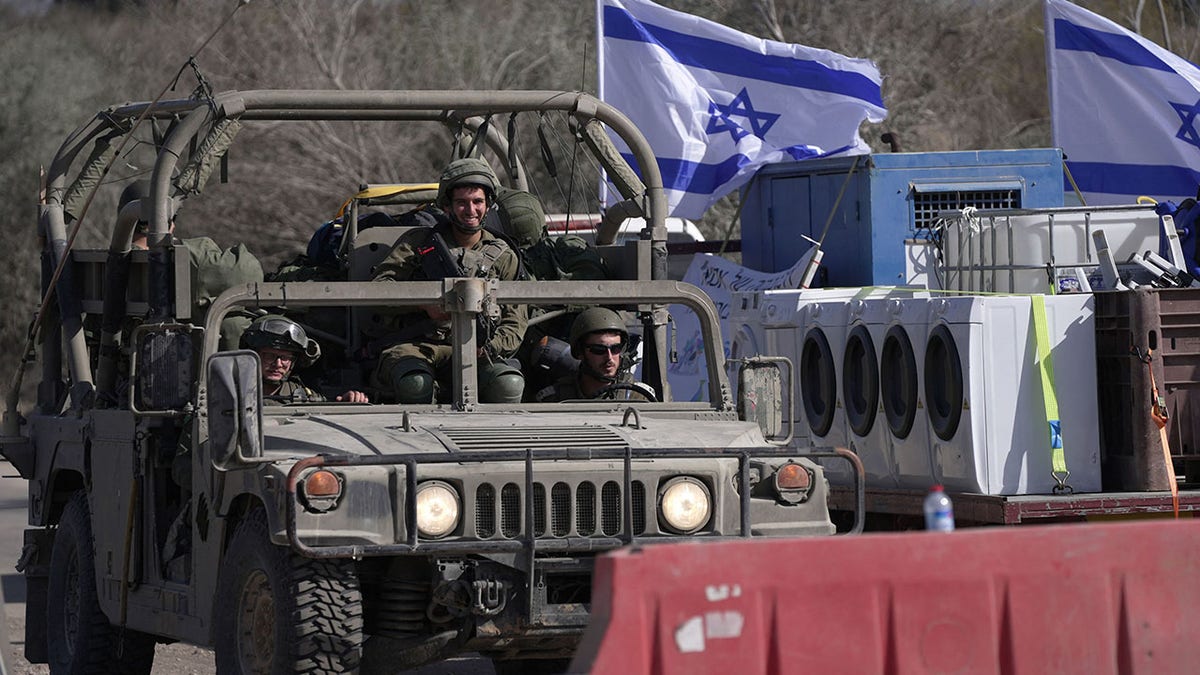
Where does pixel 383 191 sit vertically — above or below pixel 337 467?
above

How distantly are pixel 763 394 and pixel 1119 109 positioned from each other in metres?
9.51

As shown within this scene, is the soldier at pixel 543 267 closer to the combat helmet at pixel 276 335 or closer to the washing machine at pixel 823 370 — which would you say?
the combat helmet at pixel 276 335

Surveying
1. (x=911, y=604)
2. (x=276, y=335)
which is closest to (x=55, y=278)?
(x=276, y=335)

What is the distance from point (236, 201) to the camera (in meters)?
29.0

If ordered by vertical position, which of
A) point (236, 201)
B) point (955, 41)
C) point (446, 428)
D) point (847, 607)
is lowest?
point (847, 607)

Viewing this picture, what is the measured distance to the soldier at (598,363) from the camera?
8.00m

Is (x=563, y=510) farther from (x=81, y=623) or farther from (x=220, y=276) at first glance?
(x=81, y=623)

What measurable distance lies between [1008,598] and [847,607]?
475 millimetres

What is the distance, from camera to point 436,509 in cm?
641

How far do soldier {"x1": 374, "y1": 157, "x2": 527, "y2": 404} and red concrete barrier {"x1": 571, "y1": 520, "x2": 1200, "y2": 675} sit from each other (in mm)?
2524

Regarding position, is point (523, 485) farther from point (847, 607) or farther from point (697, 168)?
point (697, 168)

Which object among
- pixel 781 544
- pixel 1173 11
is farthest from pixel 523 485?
pixel 1173 11

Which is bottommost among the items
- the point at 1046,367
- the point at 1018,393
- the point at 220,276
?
the point at 1018,393

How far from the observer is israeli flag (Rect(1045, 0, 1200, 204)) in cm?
1571
